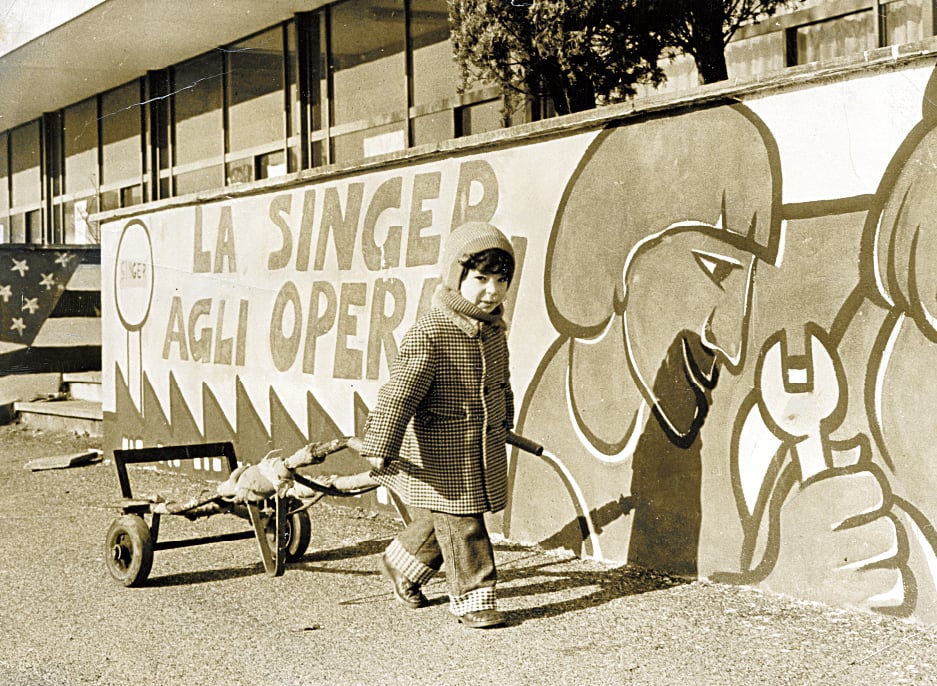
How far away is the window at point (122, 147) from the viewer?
1758 centimetres

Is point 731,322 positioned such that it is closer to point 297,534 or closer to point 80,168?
point 297,534

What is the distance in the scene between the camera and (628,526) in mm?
5371

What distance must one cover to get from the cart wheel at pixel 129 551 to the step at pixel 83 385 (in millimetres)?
7682

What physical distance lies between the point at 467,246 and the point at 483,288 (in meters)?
0.19

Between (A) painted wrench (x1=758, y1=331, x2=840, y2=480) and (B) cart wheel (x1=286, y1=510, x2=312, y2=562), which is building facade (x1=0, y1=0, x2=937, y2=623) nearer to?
(A) painted wrench (x1=758, y1=331, x2=840, y2=480)

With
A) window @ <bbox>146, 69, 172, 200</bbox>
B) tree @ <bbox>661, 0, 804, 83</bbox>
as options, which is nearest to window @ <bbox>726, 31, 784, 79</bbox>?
tree @ <bbox>661, 0, 804, 83</bbox>

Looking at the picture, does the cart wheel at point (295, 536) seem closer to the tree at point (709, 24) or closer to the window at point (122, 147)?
the tree at point (709, 24)

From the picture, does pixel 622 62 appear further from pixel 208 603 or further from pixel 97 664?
pixel 97 664

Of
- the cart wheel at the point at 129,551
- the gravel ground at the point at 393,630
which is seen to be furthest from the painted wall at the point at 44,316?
the cart wheel at the point at 129,551

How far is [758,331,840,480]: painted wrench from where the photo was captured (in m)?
4.53

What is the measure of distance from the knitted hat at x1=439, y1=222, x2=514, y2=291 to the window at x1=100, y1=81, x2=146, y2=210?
549 inches

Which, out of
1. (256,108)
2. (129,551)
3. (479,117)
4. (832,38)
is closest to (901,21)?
(832,38)

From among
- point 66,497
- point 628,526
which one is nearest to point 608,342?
point 628,526

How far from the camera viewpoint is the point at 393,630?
4.41 m
